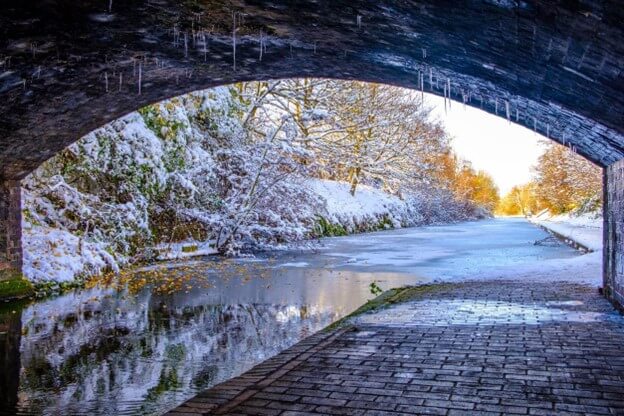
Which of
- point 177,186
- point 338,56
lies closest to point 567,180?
point 177,186

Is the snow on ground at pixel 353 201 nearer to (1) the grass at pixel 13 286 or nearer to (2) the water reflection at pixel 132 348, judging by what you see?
(1) the grass at pixel 13 286

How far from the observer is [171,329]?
26.0ft

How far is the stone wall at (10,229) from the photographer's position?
36.0ft

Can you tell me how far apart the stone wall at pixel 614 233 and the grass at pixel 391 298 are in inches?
115

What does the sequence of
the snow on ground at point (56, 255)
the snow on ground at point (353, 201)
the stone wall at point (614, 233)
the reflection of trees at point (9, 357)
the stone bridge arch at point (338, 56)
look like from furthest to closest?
1. the snow on ground at point (353, 201)
2. the snow on ground at point (56, 255)
3. the stone wall at point (614, 233)
4. the reflection of trees at point (9, 357)
5. the stone bridge arch at point (338, 56)

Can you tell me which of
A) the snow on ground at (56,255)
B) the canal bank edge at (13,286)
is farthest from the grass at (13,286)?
the snow on ground at (56,255)

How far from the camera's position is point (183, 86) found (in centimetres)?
952

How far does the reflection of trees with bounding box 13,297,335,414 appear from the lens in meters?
5.04

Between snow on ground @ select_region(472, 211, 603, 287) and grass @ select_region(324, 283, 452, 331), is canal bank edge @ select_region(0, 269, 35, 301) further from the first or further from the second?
snow on ground @ select_region(472, 211, 603, 287)

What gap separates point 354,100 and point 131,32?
69.2 feet

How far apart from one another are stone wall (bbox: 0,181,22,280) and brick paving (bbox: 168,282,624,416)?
23.9ft

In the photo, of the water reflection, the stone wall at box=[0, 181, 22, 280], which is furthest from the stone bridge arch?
the water reflection

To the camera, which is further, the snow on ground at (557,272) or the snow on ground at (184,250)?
the snow on ground at (184,250)

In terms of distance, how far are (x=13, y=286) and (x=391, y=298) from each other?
7.35 meters
